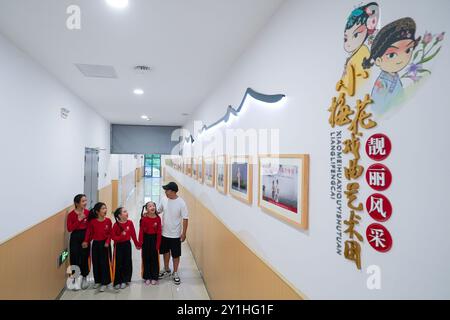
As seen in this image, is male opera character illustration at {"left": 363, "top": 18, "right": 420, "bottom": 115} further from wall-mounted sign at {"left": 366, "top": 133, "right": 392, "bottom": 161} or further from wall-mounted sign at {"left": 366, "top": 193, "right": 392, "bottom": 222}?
wall-mounted sign at {"left": 366, "top": 193, "right": 392, "bottom": 222}

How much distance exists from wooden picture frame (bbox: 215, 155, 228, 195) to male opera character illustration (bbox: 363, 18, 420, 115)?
2.38m

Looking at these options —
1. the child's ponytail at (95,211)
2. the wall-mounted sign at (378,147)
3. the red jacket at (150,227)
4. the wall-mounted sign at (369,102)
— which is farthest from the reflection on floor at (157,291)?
the wall-mounted sign at (378,147)

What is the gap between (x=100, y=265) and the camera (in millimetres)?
4254

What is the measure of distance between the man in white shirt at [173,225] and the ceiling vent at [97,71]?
6.08 feet

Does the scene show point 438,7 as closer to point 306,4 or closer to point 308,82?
point 308,82

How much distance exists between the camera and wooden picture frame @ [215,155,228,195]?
3.34 m

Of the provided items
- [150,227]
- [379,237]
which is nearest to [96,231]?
[150,227]

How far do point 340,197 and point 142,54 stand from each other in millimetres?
2570

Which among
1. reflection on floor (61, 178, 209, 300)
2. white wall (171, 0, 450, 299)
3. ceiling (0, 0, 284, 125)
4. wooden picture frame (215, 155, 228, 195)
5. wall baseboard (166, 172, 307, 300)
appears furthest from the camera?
reflection on floor (61, 178, 209, 300)

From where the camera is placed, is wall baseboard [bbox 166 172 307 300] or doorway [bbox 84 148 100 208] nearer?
wall baseboard [bbox 166 172 307 300]

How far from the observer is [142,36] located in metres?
2.49

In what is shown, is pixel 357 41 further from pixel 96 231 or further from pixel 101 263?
pixel 101 263

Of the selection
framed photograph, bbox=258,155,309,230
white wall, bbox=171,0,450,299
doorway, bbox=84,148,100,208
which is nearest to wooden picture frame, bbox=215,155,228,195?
white wall, bbox=171,0,450,299
